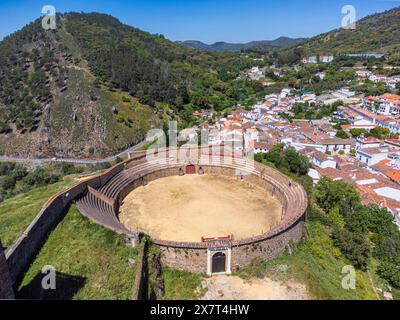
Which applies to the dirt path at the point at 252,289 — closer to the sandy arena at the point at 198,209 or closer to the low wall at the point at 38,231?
the sandy arena at the point at 198,209

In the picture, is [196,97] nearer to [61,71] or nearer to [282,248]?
[61,71]

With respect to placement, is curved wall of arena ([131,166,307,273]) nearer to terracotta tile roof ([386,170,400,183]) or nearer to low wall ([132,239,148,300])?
low wall ([132,239,148,300])

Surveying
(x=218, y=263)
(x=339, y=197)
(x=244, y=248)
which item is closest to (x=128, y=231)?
(x=218, y=263)

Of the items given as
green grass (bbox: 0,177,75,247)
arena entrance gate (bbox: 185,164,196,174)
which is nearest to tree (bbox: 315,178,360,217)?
arena entrance gate (bbox: 185,164,196,174)

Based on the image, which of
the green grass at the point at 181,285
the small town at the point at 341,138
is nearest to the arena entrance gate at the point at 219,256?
the green grass at the point at 181,285

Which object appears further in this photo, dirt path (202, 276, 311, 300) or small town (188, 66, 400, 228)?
small town (188, 66, 400, 228)

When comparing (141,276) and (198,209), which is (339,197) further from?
(141,276)
